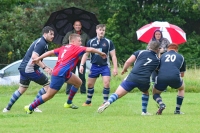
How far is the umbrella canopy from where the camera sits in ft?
64.3

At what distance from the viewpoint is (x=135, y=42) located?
50.2 m

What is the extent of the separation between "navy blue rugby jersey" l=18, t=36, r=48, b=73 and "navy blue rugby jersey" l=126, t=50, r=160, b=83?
2083 mm

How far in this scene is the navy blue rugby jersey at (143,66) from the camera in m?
13.9

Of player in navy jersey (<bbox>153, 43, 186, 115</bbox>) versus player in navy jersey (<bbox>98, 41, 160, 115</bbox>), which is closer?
player in navy jersey (<bbox>98, 41, 160, 115</bbox>)

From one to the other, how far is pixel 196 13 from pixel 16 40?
50.7ft

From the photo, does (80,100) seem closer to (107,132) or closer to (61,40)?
(61,40)

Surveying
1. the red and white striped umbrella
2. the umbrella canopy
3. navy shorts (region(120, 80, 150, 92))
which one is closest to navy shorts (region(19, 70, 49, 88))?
navy shorts (region(120, 80, 150, 92))

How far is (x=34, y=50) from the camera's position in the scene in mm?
14789

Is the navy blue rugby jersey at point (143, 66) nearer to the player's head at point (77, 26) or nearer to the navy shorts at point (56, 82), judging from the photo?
the navy shorts at point (56, 82)

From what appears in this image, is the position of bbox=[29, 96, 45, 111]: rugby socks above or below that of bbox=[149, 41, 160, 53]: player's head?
below

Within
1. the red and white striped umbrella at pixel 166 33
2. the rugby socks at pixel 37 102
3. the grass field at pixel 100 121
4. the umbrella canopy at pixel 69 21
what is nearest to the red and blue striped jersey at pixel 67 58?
the rugby socks at pixel 37 102

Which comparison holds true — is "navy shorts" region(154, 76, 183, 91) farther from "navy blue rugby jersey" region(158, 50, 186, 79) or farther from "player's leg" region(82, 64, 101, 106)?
"player's leg" region(82, 64, 101, 106)

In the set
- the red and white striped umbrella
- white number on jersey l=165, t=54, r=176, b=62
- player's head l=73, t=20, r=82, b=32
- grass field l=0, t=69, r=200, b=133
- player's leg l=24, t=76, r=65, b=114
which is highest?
player's head l=73, t=20, r=82, b=32

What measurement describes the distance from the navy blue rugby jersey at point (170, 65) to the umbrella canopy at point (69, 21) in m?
5.53
